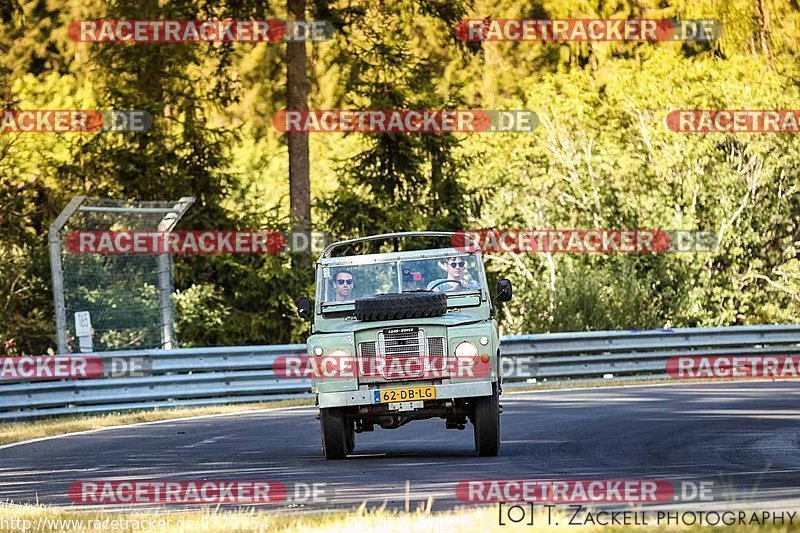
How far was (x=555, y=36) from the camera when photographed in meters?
50.1

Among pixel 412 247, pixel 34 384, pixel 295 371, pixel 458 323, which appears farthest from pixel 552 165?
pixel 458 323

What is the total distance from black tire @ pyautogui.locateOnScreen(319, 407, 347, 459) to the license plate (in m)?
0.45

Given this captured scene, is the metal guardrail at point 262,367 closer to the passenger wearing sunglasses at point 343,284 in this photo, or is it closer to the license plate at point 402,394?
the passenger wearing sunglasses at point 343,284

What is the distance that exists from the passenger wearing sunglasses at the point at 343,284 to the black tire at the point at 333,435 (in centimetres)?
152

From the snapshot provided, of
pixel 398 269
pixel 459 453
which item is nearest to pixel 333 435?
pixel 459 453

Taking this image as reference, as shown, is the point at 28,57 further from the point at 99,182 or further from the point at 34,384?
the point at 34,384

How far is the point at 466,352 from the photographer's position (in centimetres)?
1343

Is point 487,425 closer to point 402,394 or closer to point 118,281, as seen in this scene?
point 402,394

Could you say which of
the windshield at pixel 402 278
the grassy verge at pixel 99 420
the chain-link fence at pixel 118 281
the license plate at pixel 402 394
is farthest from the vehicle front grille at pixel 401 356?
the chain-link fence at pixel 118 281

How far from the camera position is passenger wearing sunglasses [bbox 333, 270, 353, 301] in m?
14.8

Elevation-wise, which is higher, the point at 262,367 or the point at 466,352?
the point at 466,352

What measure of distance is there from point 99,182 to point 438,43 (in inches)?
822

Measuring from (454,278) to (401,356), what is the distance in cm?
150

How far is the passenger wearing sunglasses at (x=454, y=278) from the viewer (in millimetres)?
14656
